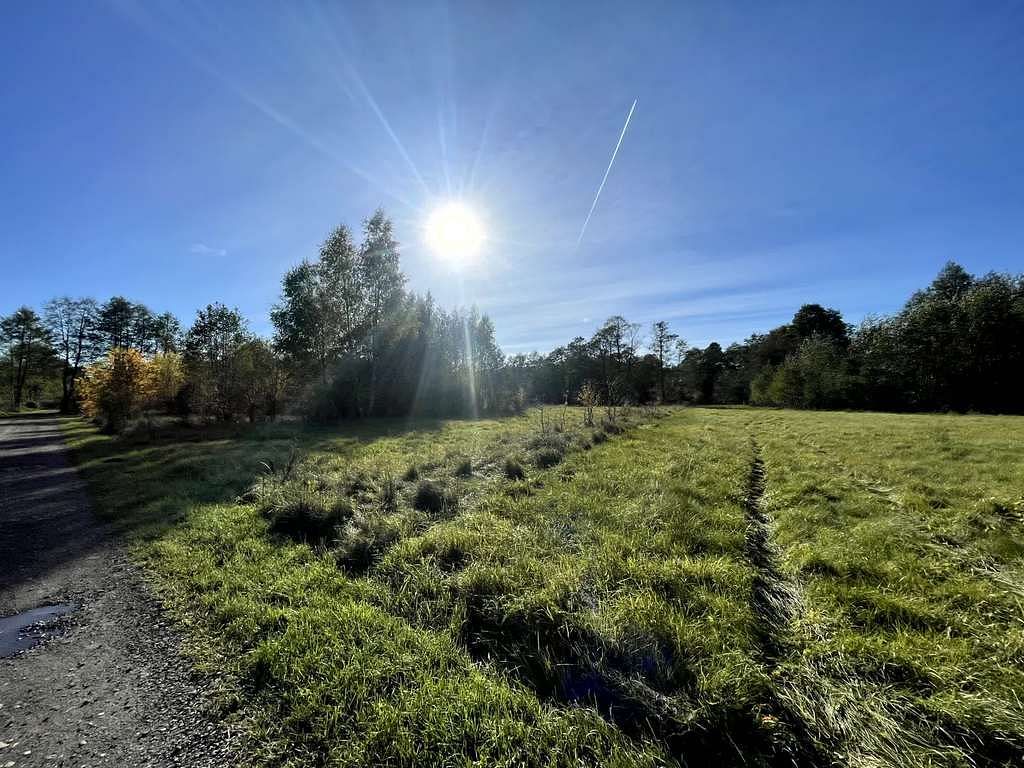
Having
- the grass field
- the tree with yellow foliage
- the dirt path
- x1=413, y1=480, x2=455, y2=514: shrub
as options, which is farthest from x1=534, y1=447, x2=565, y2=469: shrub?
the tree with yellow foliage

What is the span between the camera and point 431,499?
7430 millimetres

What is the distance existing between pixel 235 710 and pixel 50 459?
60.1 ft

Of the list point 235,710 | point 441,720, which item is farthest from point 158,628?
point 441,720

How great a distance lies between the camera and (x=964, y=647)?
10.3 ft

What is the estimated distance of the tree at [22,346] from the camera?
144 feet

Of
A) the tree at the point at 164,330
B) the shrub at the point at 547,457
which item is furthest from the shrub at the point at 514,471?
the tree at the point at 164,330

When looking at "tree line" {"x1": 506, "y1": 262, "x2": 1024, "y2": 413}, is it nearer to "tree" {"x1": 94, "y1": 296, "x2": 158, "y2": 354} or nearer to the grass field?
the grass field

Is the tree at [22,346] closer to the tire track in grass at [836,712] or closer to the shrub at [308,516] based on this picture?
the shrub at [308,516]

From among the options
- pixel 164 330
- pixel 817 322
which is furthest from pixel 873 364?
pixel 164 330

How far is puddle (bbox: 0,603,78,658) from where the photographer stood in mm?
3711

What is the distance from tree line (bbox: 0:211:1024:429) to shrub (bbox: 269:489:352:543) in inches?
531

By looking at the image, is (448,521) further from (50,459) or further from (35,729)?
(50,459)

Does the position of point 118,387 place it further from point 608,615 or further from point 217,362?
point 608,615

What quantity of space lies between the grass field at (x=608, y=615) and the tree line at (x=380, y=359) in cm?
1228
